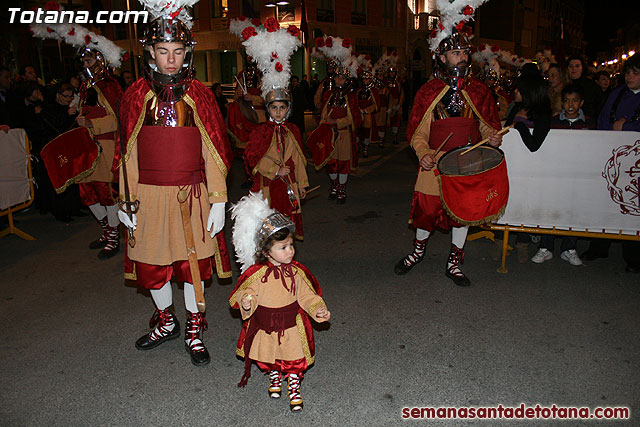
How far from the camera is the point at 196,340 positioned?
373cm

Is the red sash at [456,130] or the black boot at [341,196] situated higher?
the red sash at [456,130]

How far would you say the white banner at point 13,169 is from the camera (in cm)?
625

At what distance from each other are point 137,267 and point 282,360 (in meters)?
1.27

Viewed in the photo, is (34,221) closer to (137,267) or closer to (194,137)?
(137,267)

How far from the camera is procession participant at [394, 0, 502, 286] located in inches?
182

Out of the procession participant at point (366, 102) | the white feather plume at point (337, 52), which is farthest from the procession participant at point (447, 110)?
the procession participant at point (366, 102)

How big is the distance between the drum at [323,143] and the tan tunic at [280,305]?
5161mm

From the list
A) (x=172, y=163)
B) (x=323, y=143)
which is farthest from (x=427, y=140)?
(x=323, y=143)

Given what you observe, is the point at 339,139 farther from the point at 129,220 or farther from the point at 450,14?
the point at 129,220

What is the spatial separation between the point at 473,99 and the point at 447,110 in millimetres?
251

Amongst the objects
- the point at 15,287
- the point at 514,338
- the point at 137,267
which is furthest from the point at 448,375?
the point at 15,287

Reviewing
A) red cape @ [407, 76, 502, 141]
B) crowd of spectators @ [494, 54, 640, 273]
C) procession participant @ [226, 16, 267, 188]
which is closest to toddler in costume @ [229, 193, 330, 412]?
red cape @ [407, 76, 502, 141]

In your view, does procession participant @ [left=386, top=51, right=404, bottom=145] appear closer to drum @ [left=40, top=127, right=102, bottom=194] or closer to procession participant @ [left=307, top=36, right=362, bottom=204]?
procession participant @ [left=307, top=36, right=362, bottom=204]

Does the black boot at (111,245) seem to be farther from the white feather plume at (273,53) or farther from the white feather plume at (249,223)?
the white feather plume at (249,223)
